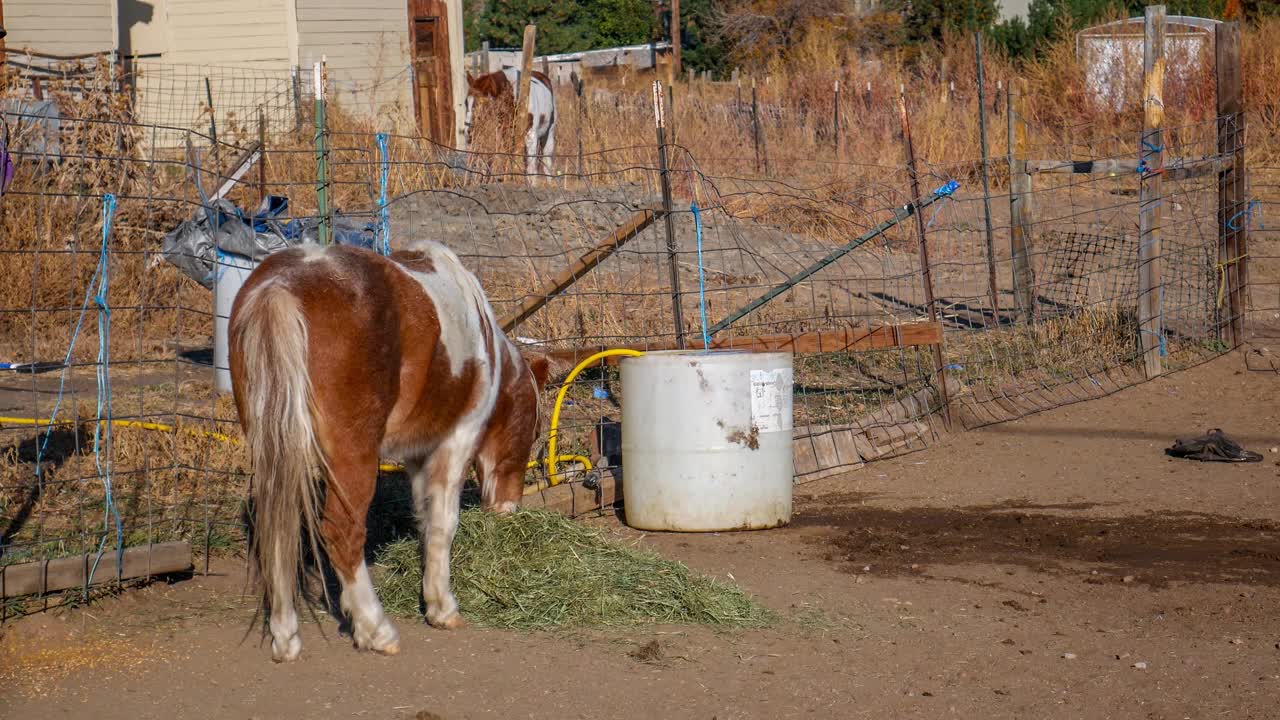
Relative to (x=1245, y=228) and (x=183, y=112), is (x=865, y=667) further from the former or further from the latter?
(x=183, y=112)

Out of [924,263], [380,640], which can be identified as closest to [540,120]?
[924,263]

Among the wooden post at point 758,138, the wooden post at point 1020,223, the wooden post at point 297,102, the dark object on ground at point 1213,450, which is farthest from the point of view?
the wooden post at point 758,138

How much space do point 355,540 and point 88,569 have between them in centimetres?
131

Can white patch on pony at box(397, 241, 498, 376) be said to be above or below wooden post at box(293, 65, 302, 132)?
below

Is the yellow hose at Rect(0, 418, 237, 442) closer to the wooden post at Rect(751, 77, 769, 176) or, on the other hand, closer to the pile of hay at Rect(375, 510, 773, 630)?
the pile of hay at Rect(375, 510, 773, 630)

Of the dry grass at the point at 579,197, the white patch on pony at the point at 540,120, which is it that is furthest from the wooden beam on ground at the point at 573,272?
the white patch on pony at the point at 540,120

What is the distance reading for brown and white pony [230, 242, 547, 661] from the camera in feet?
13.5

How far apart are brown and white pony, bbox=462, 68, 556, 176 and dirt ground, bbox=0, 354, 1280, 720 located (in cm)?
1265

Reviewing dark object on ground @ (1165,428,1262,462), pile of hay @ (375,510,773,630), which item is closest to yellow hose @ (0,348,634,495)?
pile of hay @ (375,510,773,630)

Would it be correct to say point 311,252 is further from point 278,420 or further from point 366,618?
point 366,618

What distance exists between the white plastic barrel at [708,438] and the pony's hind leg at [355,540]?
2.02 metres

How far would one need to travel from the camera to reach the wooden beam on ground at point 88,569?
471 cm

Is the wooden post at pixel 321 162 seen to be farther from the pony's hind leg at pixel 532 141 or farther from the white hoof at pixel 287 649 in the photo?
the pony's hind leg at pixel 532 141

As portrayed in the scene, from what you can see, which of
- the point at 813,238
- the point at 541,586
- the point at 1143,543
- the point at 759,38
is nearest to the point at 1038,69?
the point at 813,238
